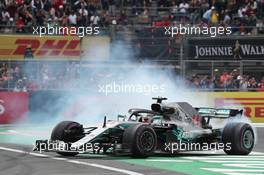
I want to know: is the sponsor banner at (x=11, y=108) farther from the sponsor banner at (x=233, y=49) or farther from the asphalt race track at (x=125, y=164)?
the asphalt race track at (x=125, y=164)

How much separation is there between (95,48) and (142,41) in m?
2.06

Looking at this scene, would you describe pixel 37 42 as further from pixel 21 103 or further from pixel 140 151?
pixel 140 151

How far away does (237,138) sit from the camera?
56.2ft

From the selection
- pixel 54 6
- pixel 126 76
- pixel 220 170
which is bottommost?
pixel 220 170

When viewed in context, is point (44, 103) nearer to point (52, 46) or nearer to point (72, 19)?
point (52, 46)

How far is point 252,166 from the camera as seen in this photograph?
598 inches

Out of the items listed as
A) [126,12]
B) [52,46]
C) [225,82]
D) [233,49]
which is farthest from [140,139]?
[126,12]

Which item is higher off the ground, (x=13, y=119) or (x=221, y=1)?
(x=221, y=1)

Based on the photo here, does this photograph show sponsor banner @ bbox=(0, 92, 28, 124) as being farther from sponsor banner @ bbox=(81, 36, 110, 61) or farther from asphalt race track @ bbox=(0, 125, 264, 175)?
asphalt race track @ bbox=(0, 125, 264, 175)

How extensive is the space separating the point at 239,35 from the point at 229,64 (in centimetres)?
216

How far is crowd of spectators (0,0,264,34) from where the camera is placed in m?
32.5

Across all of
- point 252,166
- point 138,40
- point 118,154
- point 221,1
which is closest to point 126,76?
point 138,40

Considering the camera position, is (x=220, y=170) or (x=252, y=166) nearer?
(x=220, y=170)

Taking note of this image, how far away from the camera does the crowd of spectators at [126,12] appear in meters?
32.5
